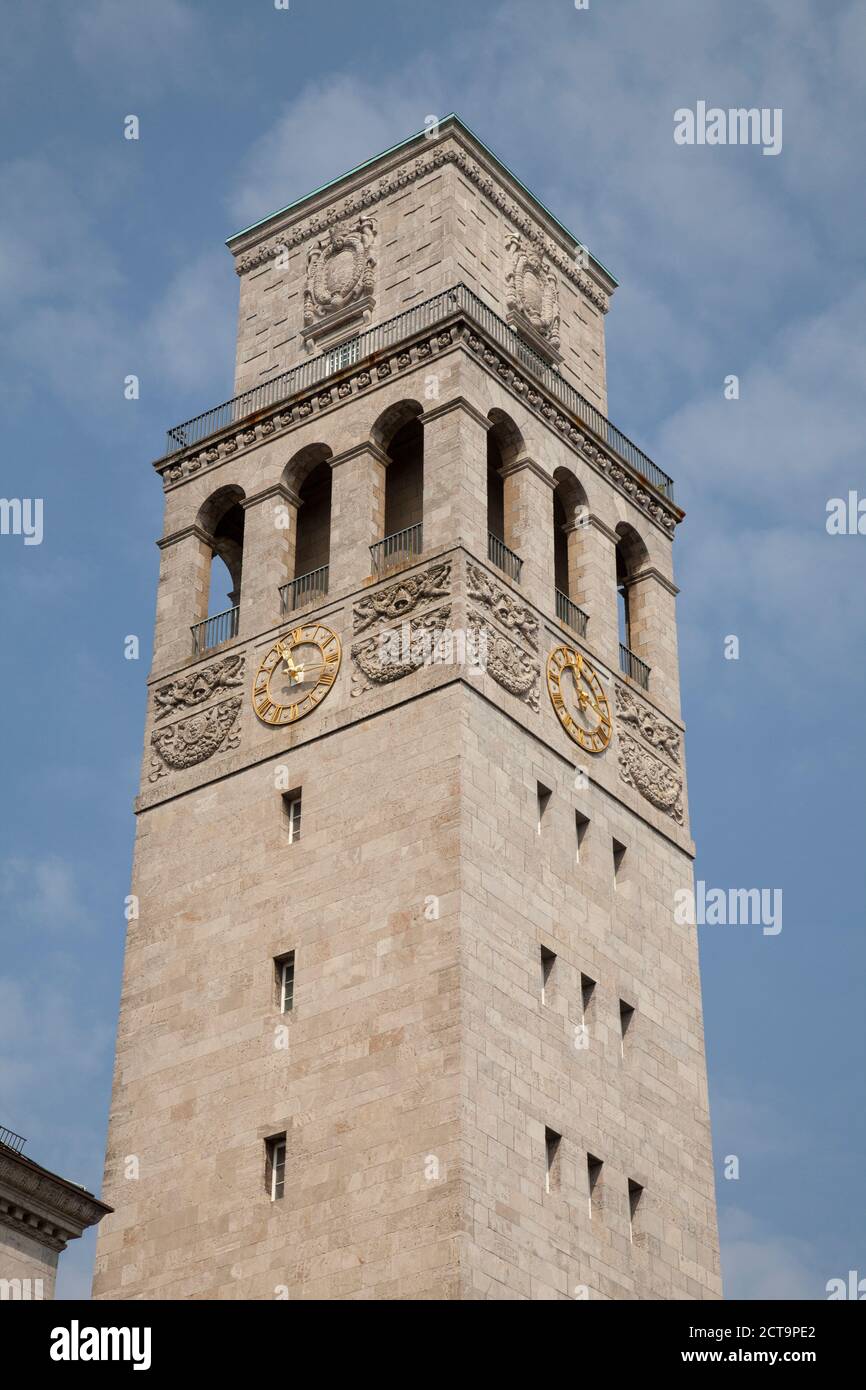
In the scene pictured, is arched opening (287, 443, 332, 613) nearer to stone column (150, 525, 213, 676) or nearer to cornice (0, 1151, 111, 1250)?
stone column (150, 525, 213, 676)

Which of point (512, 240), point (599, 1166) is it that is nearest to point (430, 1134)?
point (599, 1166)

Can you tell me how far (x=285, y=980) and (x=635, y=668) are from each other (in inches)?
566

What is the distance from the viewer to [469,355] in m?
60.6

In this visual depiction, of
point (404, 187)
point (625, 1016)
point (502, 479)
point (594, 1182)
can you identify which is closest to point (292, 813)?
point (625, 1016)

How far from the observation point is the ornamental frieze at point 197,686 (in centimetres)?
5942

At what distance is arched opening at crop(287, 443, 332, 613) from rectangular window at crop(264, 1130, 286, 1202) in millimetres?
14173

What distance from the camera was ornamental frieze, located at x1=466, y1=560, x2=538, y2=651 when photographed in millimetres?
56531

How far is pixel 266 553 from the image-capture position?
2413 inches

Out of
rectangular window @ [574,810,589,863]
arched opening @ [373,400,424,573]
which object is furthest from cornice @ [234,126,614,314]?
rectangular window @ [574,810,589,863]

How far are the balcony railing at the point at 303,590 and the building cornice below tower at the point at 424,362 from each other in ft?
16.9

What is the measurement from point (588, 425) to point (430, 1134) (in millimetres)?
23088

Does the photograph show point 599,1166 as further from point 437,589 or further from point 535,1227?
point 437,589

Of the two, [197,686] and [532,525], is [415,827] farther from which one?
[532,525]

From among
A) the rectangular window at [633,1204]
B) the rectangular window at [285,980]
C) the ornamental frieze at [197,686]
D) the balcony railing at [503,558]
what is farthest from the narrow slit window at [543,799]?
the rectangular window at [633,1204]
